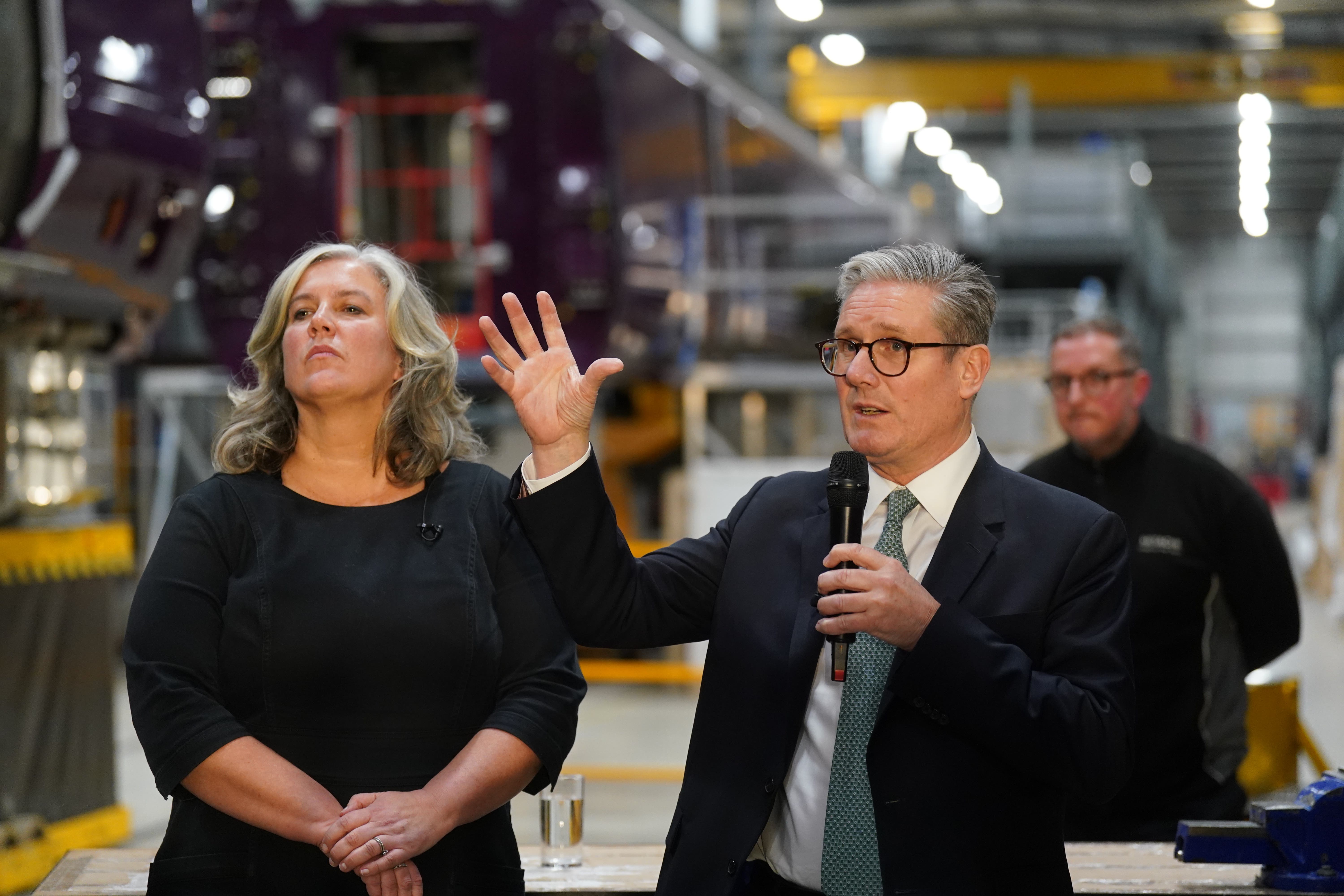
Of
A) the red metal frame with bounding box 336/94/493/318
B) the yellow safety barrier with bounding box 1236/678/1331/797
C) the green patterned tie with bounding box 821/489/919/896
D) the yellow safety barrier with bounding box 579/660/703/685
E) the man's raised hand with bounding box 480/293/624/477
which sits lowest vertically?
the yellow safety barrier with bounding box 579/660/703/685

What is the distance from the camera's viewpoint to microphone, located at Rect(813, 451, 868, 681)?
2.29 meters

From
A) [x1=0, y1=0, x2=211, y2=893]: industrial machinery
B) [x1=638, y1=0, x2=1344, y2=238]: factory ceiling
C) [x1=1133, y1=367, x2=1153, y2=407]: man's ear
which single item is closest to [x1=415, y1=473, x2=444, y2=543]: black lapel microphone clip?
[x1=1133, y1=367, x2=1153, y2=407]: man's ear

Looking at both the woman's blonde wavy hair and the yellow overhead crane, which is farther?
the yellow overhead crane

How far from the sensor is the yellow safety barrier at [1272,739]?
4.71m

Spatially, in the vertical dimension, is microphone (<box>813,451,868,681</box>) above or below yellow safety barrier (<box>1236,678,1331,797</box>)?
above

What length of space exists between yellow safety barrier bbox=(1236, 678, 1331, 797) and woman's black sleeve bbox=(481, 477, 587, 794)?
287 cm

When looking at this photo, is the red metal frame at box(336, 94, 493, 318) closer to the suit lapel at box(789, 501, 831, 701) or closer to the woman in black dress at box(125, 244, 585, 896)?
the woman in black dress at box(125, 244, 585, 896)

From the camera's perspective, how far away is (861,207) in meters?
15.1

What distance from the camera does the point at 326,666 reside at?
2562 mm

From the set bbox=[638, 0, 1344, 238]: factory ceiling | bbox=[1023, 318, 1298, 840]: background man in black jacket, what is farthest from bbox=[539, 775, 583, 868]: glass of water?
bbox=[638, 0, 1344, 238]: factory ceiling

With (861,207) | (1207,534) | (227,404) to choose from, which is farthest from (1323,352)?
(1207,534)

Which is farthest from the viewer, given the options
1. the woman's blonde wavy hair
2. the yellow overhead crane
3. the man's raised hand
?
the yellow overhead crane

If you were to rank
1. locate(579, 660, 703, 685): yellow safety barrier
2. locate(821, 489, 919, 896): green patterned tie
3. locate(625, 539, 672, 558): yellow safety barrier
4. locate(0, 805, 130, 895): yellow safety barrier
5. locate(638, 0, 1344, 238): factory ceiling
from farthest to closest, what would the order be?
Result: locate(638, 0, 1344, 238): factory ceiling
locate(625, 539, 672, 558): yellow safety barrier
locate(579, 660, 703, 685): yellow safety barrier
locate(0, 805, 130, 895): yellow safety barrier
locate(821, 489, 919, 896): green patterned tie

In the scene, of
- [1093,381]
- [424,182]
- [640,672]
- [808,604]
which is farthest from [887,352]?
[424,182]
